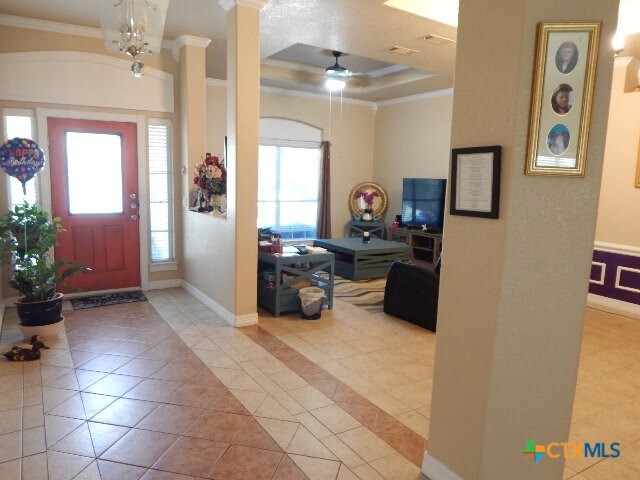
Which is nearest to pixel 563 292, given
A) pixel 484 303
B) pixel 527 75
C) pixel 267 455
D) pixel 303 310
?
pixel 484 303

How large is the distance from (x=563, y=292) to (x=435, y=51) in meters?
3.70

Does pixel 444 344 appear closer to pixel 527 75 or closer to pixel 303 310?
pixel 527 75

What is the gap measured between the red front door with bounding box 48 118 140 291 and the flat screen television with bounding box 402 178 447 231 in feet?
13.4

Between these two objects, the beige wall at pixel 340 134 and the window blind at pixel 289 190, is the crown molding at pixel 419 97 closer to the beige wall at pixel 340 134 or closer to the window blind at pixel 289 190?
the beige wall at pixel 340 134

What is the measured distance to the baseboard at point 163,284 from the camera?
17.5 ft

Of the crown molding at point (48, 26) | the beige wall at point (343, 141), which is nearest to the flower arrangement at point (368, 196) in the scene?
the beige wall at point (343, 141)

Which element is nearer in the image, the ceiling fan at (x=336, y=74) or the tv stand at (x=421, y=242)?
the ceiling fan at (x=336, y=74)

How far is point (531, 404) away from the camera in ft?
6.05

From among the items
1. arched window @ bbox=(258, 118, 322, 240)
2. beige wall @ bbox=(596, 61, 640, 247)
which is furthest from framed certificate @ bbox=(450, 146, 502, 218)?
arched window @ bbox=(258, 118, 322, 240)

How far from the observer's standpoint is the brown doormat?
4703mm

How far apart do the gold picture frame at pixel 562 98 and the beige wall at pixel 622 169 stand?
159 inches

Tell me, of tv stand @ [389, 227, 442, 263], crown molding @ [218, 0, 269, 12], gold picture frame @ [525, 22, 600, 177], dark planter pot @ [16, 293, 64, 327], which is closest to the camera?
gold picture frame @ [525, 22, 600, 177]

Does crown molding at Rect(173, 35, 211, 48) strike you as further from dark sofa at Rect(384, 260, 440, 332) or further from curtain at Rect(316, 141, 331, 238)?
dark sofa at Rect(384, 260, 440, 332)

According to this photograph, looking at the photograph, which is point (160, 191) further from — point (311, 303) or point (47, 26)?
point (311, 303)
